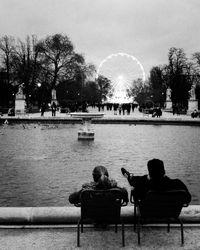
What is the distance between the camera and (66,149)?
17.7 meters

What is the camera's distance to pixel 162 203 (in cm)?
564

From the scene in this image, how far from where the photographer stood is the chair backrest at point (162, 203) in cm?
556

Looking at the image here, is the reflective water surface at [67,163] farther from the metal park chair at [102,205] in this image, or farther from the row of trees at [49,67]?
the row of trees at [49,67]

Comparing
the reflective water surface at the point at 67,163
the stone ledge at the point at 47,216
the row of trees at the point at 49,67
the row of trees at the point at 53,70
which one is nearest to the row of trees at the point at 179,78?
the row of trees at the point at 53,70

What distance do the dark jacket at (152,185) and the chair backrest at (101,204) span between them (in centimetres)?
33

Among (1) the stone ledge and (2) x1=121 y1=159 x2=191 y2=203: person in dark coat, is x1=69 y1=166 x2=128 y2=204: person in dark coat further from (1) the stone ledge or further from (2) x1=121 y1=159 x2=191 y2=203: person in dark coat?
(1) the stone ledge

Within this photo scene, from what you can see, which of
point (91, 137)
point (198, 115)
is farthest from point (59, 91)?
point (91, 137)

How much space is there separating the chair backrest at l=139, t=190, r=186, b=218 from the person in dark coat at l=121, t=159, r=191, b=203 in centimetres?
11

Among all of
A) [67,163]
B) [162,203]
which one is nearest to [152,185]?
[162,203]

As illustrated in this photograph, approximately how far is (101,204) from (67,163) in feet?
26.7

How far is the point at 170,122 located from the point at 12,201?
29.1 metres

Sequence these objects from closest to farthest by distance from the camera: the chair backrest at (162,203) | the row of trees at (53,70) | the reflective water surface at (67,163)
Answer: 1. the chair backrest at (162,203)
2. the reflective water surface at (67,163)
3. the row of trees at (53,70)

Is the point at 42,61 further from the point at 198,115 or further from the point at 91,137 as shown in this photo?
the point at 91,137

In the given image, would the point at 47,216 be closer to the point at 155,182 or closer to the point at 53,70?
the point at 155,182
